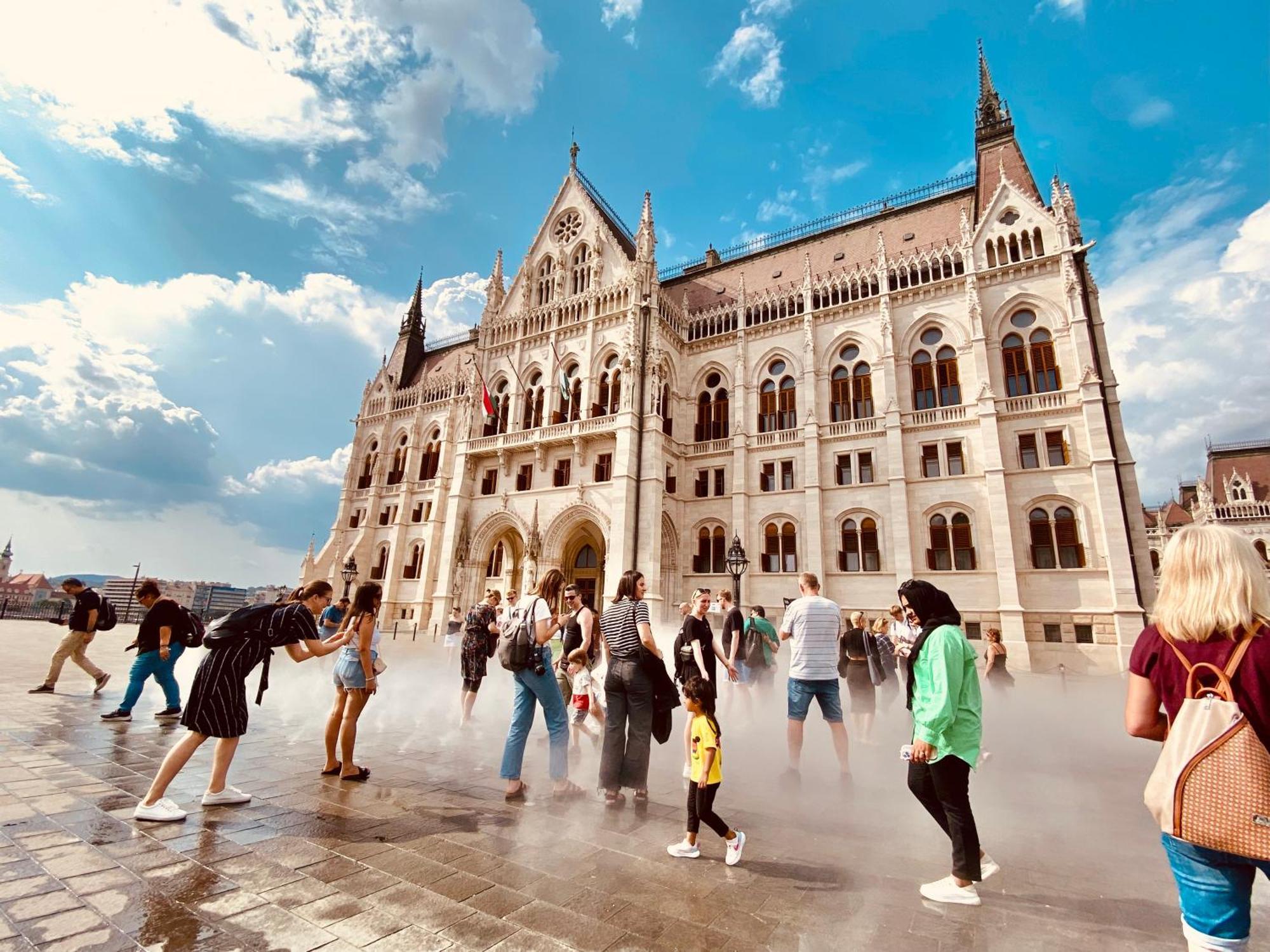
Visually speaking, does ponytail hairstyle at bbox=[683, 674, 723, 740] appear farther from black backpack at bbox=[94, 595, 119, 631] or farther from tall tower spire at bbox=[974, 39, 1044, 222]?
tall tower spire at bbox=[974, 39, 1044, 222]

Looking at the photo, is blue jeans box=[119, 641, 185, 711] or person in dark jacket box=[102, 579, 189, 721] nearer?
person in dark jacket box=[102, 579, 189, 721]

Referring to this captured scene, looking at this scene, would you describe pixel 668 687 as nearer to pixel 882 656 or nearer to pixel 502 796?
pixel 502 796

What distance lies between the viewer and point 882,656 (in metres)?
10.6

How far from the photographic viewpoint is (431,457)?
3712cm

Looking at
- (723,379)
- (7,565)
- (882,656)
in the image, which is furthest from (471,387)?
(7,565)

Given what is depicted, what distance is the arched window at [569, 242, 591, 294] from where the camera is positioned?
101 ft

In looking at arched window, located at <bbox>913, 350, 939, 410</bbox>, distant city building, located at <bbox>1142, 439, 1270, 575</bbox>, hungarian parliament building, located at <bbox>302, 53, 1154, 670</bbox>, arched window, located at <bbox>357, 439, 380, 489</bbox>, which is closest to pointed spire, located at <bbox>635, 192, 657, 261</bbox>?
hungarian parliament building, located at <bbox>302, 53, 1154, 670</bbox>

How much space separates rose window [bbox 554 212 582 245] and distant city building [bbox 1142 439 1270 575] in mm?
49424

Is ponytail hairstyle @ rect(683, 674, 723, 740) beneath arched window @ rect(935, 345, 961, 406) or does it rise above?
beneath

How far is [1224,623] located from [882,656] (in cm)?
926

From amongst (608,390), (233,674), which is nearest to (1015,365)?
(608,390)

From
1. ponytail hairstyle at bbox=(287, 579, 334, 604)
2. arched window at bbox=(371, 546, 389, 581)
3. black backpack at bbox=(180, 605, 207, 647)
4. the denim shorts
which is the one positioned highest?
arched window at bbox=(371, 546, 389, 581)

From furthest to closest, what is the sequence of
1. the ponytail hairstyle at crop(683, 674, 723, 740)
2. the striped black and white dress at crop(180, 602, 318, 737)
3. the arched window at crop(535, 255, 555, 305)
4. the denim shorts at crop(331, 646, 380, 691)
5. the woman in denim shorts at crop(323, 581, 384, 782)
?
the arched window at crop(535, 255, 555, 305) < the denim shorts at crop(331, 646, 380, 691) < the woman in denim shorts at crop(323, 581, 384, 782) < the striped black and white dress at crop(180, 602, 318, 737) < the ponytail hairstyle at crop(683, 674, 723, 740)

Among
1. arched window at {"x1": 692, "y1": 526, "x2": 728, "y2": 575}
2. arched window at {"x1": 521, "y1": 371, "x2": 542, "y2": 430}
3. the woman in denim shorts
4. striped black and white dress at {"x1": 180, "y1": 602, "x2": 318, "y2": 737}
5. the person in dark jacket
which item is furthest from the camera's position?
arched window at {"x1": 521, "y1": 371, "x2": 542, "y2": 430}
